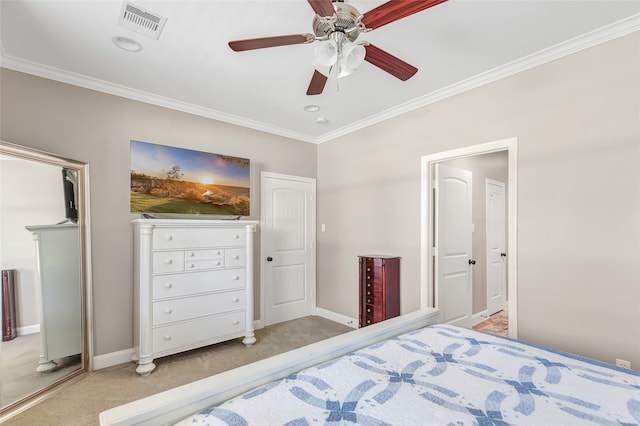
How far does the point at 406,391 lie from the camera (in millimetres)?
1121

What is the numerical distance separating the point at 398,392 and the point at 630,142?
7.31 ft

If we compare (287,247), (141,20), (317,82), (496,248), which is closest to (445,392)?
(317,82)

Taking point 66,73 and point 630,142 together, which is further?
point 66,73

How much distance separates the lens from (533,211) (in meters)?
2.34

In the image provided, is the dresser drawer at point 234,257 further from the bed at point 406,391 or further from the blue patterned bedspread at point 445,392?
the blue patterned bedspread at point 445,392

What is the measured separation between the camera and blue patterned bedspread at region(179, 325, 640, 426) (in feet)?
3.18

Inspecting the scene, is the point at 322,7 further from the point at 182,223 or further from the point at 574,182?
the point at 182,223

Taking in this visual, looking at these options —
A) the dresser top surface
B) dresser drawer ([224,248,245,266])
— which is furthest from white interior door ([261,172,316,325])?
the dresser top surface

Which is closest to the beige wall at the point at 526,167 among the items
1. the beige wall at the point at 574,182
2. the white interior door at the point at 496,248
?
the beige wall at the point at 574,182

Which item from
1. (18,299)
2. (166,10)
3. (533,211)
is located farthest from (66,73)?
(533,211)

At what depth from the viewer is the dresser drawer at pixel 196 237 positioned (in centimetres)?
275

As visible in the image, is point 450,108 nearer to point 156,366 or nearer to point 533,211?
point 533,211

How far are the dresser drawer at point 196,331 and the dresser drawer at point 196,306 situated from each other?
6 centimetres

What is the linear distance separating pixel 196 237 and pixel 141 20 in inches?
71.1
